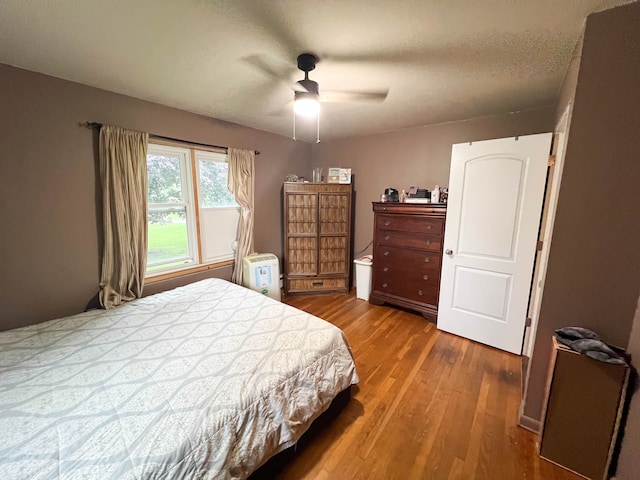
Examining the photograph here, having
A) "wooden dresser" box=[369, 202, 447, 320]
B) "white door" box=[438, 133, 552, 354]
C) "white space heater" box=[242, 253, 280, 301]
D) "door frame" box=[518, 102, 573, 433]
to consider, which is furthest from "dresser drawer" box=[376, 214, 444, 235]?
"white space heater" box=[242, 253, 280, 301]

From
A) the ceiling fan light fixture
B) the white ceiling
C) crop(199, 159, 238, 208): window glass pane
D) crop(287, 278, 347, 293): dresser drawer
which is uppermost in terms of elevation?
the white ceiling

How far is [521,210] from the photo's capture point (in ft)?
7.11

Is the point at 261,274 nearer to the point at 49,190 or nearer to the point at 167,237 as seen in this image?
the point at 167,237

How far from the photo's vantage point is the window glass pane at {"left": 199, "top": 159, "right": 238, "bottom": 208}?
2.94 meters

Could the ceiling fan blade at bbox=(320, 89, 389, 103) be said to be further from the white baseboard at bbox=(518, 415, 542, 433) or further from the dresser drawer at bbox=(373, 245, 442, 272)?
the white baseboard at bbox=(518, 415, 542, 433)

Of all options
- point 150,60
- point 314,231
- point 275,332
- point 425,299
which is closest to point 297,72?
point 150,60

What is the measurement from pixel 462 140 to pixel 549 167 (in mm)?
1084

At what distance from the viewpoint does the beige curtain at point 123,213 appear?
7.02ft

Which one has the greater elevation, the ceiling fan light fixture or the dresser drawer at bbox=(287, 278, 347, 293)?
the ceiling fan light fixture

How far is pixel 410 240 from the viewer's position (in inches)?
116

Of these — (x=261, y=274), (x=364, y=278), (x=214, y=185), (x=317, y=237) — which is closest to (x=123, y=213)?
(x=214, y=185)

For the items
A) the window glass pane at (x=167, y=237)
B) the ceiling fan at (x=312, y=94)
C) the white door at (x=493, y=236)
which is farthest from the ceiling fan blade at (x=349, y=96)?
the window glass pane at (x=167, y=237)

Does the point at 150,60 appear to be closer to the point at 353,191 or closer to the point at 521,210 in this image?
the point at 353,191

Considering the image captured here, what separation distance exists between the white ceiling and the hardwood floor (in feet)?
7.58
